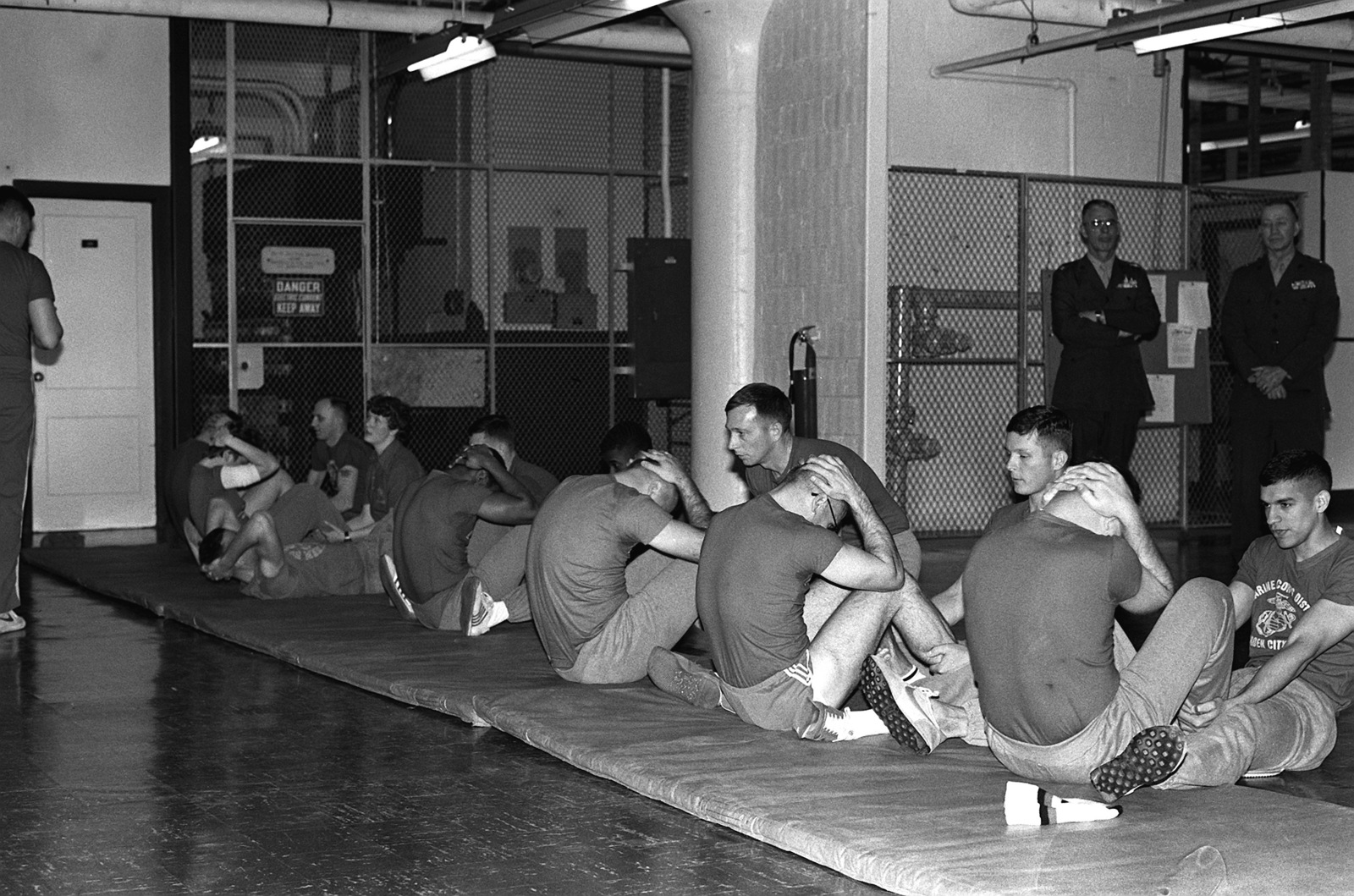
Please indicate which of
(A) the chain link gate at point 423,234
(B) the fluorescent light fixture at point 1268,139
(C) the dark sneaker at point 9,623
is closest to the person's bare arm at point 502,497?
(C) the dark sneaker at point 9,623

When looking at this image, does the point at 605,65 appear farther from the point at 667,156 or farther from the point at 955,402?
the point at 955,402

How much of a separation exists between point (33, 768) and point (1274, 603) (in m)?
4.24

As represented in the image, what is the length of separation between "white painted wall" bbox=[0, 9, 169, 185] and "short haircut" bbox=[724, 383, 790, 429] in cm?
827

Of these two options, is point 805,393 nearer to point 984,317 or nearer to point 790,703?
point 984,317

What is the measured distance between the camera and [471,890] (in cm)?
430

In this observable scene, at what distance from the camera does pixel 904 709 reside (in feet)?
18.2

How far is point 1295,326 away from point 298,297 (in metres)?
7.79

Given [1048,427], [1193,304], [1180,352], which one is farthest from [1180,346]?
[1048,427]

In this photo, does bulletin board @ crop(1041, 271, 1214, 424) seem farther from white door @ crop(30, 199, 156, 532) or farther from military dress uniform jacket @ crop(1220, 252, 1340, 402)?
white door @ crop(30, 199, 156, 532)

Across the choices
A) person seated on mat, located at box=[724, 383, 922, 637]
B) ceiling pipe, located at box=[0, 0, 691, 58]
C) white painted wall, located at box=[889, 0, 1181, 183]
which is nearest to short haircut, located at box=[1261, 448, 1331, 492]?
person seated on mat, located at box=[724, 383, 922, 637]

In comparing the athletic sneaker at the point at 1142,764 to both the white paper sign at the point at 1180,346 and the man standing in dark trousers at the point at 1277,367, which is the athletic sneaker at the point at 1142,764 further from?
the white paper sign at the point at 1180,346

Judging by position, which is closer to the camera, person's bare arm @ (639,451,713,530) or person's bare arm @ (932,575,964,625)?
person's bare arm @ (932,575,964,625)

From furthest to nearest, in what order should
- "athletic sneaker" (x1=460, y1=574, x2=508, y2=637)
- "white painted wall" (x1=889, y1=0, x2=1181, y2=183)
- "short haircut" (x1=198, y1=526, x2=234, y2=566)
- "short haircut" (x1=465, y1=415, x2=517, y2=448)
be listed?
"white painted wall" (x1=889, y1=0, x2=1181, y2=183) → "short haircut" (x1=198, y1=526, x2=234, y2=566) → "short haircut" (x1=465, y1=415, x2=517, y2=448) → "athletic sneaker" (x1=460, y1=574, x2=508, y2=637)

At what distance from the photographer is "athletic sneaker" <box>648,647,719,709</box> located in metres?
6.16
